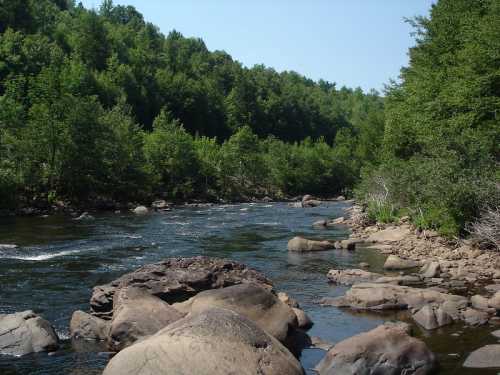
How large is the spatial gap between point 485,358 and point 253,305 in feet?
17.3

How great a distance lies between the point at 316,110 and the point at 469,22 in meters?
125

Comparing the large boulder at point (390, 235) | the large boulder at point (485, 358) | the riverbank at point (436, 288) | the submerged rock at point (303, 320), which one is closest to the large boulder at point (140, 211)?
the large boulder at point (390, 235)

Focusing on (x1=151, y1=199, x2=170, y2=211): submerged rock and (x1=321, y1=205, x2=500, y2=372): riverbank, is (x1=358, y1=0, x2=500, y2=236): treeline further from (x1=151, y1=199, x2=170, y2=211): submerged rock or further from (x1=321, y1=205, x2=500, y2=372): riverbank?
(x1=151, y1=199, x2=170, y2=211): submerged rock

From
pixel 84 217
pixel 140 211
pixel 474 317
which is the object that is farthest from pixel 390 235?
pixel 140 211

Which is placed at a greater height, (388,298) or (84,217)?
(84,217)

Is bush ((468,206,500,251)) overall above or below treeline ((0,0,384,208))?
below

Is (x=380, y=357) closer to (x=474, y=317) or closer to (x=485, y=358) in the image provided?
(x=485, y=358)

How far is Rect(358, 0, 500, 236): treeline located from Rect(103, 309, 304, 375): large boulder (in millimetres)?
16104

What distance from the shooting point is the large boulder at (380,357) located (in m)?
11.3

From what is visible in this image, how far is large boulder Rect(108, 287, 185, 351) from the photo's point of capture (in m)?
12.8

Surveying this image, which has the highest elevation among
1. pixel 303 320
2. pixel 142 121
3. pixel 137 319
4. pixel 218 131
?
pixel 142 121

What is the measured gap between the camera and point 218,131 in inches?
4990

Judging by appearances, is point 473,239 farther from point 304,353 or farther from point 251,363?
point 251,363

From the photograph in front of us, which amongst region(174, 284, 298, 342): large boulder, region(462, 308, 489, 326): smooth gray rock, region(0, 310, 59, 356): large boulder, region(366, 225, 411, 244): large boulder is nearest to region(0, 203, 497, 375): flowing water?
region(0, 310, 59, 356): large boulder
